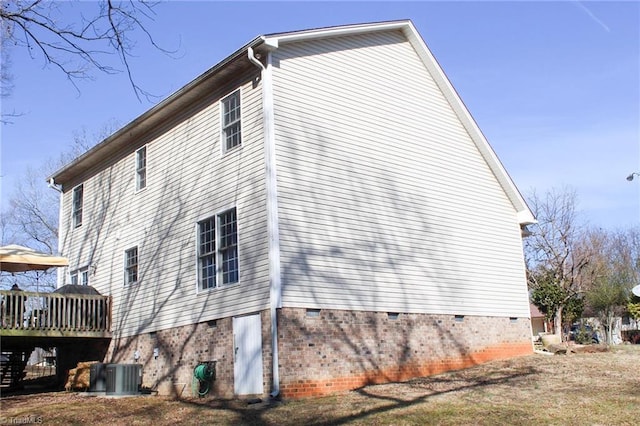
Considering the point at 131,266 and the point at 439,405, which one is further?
the point at 131,266

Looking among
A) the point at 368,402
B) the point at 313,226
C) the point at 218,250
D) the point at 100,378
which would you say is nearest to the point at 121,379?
the point at 100,378

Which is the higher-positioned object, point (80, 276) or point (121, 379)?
point (80, 276)

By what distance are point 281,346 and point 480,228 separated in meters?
8.19

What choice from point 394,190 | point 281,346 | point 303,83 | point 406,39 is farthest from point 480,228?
point 281,346

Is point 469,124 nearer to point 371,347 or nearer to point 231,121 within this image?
point 231,121

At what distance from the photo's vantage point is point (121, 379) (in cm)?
1561

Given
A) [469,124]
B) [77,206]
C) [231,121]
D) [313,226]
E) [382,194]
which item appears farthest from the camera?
[77,206]

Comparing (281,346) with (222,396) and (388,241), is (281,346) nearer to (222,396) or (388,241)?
(222,396)

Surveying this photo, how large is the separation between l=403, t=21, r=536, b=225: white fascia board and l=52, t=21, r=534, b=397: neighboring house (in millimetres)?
54

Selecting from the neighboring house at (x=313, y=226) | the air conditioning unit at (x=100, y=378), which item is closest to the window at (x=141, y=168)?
the neighboring house at (x=313, y=226)

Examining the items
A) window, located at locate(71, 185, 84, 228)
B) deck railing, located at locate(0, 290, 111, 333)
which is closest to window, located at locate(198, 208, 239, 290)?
deck railing, located at locate(0, 290, 111, 333)

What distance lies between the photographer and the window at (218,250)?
14945 millimetres

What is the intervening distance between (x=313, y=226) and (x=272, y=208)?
1150mm

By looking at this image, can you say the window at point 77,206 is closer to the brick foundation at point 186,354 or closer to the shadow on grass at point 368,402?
the brick foundation at point 186,354
